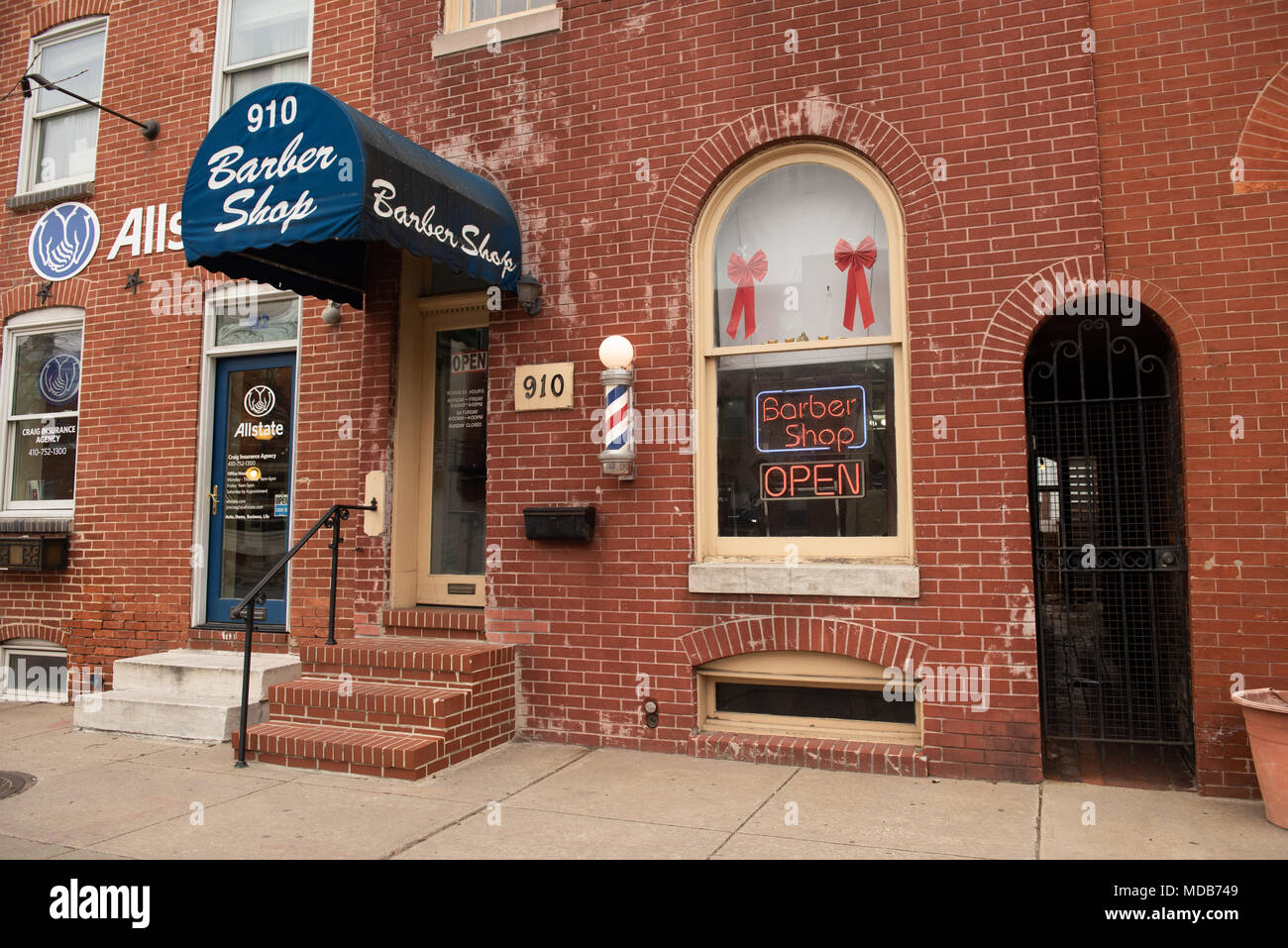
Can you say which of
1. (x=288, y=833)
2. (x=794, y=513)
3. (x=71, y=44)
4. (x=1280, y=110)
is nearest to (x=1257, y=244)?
(x=1280, y=110)

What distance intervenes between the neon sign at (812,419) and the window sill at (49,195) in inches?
276

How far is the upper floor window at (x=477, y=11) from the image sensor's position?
6.96 m

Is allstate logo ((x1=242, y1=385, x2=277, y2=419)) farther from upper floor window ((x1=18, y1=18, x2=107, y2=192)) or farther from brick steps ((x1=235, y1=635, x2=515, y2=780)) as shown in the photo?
upper floor window ((x1=18, y1=18, x2=107, y2=192))

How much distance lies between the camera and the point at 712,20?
616 centimetres

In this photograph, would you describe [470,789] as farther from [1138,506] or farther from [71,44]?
[71,44]

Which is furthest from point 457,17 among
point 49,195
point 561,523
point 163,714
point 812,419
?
→ point 163,714

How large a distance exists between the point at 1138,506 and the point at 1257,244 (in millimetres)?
1803

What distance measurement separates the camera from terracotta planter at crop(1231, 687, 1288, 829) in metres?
4.36

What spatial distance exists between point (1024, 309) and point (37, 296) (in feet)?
28.9

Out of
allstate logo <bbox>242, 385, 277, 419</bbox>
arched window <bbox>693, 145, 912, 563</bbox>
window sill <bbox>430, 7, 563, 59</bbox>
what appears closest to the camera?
arched window <bbox>693, 145, 912, 563</bbox>

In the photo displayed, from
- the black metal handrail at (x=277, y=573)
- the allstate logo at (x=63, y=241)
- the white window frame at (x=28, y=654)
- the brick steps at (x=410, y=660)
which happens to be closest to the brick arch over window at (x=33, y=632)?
the white window frame at (x=28, y=654)

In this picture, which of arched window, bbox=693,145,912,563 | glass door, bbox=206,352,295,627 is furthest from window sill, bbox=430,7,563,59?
glass door, bbox=206,352,295,627

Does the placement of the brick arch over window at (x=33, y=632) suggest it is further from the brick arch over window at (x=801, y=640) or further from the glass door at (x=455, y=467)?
the brick arch over window at (x=801, y=640)

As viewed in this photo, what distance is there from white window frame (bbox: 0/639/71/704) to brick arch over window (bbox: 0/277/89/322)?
317cm
